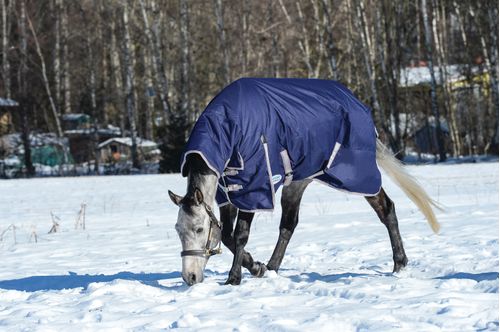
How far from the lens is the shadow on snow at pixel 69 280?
6.71 meters

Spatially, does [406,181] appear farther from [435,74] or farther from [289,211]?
[435,74]

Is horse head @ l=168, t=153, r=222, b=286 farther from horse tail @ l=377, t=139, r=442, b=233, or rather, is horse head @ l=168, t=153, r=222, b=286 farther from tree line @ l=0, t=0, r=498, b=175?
tree line @ l=0, t=0, r=498, b=175

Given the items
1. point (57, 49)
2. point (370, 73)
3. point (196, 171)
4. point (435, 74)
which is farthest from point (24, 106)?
point (196, 171)

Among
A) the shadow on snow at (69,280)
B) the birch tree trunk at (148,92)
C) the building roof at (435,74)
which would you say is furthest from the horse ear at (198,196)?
the birch tree trunk at (148,92)

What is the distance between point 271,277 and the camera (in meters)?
6.36

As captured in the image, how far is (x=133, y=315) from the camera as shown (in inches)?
200

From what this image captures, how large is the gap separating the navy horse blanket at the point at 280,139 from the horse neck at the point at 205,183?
0.25 feet

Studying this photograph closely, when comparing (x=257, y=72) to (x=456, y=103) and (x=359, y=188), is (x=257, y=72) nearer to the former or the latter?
(x=456, y=103)

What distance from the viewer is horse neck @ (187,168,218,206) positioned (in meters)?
5.82

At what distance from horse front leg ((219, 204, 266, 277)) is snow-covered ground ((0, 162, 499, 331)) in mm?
91

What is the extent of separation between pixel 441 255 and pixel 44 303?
3.23 m

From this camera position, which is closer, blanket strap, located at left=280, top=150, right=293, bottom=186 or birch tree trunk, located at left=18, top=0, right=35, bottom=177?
blanket strap, located at left=280, top=150, right=293, bottom=186

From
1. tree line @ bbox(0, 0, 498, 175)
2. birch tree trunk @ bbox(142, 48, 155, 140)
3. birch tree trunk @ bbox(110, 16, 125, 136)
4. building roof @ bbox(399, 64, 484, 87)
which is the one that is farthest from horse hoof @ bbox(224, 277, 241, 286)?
birch tree trunk @ bbox(110, 16, 125, 136)

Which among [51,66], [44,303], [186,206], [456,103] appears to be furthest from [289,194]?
[51,66]
